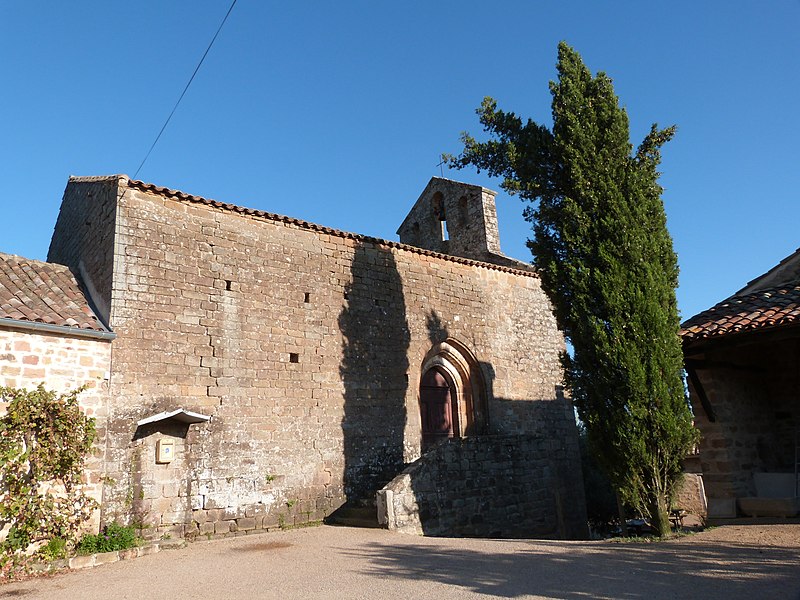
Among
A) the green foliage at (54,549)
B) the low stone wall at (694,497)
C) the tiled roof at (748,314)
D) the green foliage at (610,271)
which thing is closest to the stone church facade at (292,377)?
the green foliage at (54,549)

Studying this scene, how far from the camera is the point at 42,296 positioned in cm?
917

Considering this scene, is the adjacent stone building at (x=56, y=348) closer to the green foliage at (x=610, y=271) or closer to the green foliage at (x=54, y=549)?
the green foliage at (x=54, y=549)

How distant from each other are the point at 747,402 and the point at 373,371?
682cm

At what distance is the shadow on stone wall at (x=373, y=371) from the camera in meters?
11.4

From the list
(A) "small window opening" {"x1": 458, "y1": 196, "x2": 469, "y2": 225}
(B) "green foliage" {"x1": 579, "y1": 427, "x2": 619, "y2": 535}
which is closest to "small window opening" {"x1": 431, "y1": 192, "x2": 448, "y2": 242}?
(A) "small window opening" {"x1": 458, "y1": 196, "x2": 469, "y2": 225}

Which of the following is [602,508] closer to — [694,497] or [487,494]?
[694,497]

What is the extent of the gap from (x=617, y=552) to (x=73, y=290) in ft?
31.1

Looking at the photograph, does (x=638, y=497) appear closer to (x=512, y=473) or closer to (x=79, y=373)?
(x=512, y=473)

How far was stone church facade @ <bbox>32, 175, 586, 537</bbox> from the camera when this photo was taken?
9.20 meters

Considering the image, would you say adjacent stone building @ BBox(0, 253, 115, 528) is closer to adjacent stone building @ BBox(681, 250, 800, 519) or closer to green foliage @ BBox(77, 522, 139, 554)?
green foliage @ BBox(77, 522, 139, 554)

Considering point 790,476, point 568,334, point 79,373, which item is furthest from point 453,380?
point 79,373

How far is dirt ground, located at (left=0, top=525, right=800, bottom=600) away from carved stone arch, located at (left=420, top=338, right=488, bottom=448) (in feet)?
17.6

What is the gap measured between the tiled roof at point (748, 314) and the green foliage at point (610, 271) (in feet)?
1.67

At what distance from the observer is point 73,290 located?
9.92 metres
